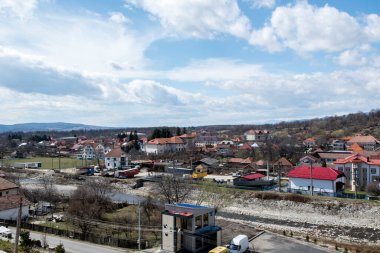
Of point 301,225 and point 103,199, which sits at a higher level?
point 103,199

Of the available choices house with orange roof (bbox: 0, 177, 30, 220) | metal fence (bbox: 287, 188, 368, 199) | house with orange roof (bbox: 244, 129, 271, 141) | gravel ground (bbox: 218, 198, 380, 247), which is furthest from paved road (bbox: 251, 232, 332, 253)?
house with orange roof (bbox: 244, 129, 271, 141)

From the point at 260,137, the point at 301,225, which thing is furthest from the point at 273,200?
the point at 260,137

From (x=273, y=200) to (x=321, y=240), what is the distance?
1257cm

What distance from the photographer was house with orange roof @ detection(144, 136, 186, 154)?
83.2 metres

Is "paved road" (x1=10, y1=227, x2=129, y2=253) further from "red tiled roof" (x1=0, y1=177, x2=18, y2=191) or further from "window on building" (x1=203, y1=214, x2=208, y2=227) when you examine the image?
"red tiled roof" (x1=0, y1=177, x2=18, y2=191)

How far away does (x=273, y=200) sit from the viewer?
123 ft

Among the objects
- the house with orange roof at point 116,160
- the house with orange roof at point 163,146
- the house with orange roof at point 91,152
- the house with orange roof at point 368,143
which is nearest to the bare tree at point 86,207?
the house with orange roof at point 116,160

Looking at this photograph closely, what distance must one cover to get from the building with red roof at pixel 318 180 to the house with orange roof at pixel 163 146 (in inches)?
1768

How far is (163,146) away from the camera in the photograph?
83.9 metres

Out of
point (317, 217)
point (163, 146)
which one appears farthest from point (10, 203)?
point (163, 146)

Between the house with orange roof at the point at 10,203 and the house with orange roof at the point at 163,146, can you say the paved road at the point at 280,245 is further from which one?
the house with orange roof at the point at 163,146

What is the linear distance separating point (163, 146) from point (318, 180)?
49.5m

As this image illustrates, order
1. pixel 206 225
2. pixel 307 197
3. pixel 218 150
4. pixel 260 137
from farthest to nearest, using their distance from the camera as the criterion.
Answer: pixel 260 137 → pixel 218 150 → pixel 307 197 → pixel 206 225

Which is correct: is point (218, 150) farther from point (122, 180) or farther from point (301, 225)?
point (301, 225)
